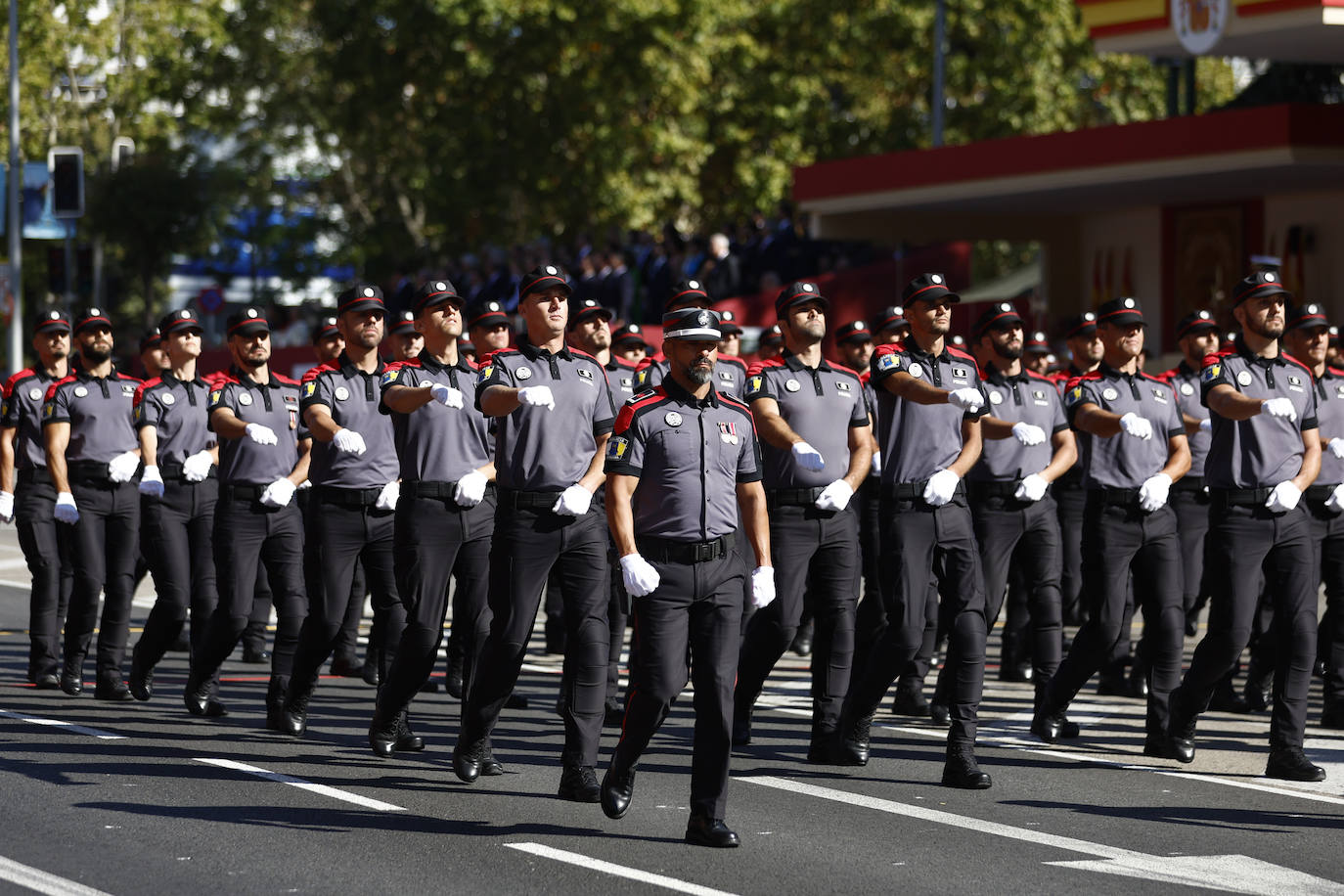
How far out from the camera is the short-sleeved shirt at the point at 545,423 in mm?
8633

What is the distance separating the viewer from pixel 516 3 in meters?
40.4

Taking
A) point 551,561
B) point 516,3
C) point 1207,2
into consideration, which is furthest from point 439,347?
point 516,3

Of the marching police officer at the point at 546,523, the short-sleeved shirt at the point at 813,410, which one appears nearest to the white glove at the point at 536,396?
the marching police officer at the point at 546,523

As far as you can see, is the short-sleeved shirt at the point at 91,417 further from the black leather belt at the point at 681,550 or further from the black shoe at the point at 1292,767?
the black shoe at the point at 1292,767

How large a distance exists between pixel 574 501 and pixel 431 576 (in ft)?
3.99

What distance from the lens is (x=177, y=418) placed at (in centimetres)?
1198

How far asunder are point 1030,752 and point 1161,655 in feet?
2.57

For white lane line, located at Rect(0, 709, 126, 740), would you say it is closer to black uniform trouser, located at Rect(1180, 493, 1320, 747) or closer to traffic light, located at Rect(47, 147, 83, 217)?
black uniform trouser, located at Rect(1180, 493, 1320, 747)

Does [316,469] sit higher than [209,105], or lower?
lower

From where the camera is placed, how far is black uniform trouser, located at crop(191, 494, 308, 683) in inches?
417

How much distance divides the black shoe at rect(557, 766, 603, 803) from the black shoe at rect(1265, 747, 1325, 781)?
10.2ft

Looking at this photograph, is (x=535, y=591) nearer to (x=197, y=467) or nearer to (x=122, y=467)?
(x=197, y=467)

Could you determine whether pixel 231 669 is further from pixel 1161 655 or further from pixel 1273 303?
pixel 1273 303

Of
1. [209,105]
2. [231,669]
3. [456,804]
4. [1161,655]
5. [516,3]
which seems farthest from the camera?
[209,105]
